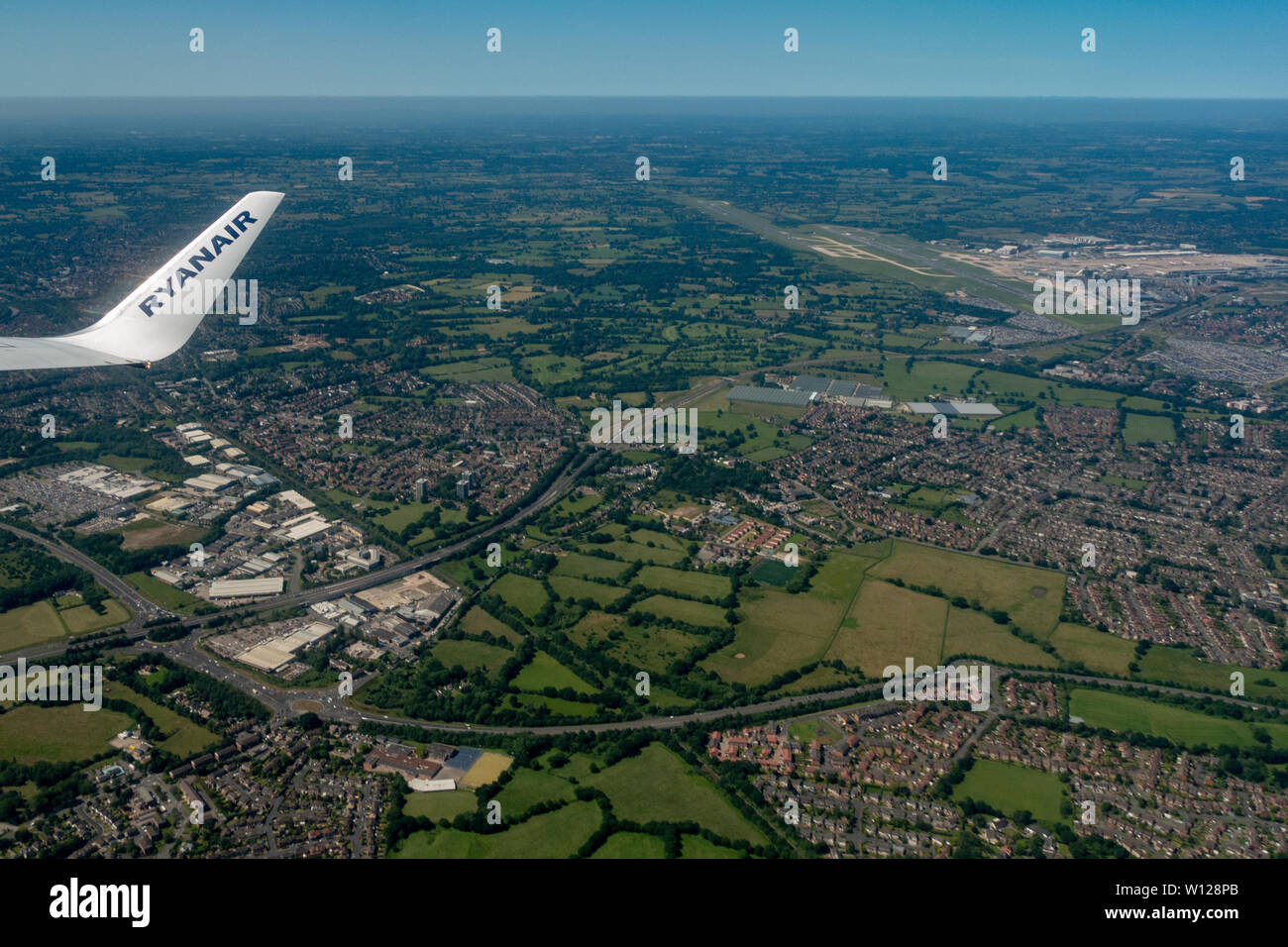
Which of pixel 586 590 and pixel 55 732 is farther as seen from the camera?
pixel 586 590

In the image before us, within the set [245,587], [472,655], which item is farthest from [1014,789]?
[245,587]

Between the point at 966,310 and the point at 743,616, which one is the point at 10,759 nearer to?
the point at 743,616

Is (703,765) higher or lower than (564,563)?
lower

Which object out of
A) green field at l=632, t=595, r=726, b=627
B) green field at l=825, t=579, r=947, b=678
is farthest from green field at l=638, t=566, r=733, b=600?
green field at l=825, t=579, r=947, b=678

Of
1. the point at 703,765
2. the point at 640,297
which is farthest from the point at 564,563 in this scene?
the point at 640,297

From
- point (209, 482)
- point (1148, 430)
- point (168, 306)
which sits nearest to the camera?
point (168, 306)

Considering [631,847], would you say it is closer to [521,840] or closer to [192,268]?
[521,840]

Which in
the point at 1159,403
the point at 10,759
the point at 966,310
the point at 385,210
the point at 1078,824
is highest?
the point at 385,210

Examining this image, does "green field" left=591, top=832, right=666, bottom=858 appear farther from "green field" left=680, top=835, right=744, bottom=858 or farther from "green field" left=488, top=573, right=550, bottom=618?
"green field" left=488, top=573, right=550, bottom=618
